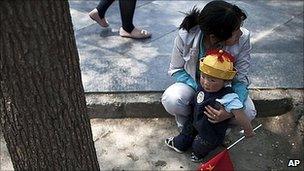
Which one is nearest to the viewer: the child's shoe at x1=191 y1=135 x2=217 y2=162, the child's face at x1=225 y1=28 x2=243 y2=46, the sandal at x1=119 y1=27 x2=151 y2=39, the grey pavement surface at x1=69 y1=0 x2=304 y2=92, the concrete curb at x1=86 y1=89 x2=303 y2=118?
the child's face at x1=225 y1=28 x2=243 y2=46

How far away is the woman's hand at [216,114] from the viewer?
8.27 ft

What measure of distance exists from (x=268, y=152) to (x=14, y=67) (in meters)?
2.05

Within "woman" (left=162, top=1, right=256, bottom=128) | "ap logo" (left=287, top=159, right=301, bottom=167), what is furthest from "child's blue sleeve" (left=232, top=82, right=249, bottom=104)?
"ap logo" (left=287, top=159, right=301, bottom=167)

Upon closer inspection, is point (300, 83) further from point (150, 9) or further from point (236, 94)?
point (150, 9)

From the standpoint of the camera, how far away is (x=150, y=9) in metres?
4.80

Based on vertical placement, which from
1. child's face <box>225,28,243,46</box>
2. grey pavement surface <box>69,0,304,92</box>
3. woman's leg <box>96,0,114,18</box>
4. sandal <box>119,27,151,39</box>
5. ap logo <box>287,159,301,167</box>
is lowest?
ap logo <box>287,159,301,167</box>

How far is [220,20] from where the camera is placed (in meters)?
2.39

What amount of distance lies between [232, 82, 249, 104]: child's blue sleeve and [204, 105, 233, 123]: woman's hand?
0.15 m

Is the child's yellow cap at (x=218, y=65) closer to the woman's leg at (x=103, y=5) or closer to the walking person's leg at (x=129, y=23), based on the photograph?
the walking person's leg at (x=129, y=23)

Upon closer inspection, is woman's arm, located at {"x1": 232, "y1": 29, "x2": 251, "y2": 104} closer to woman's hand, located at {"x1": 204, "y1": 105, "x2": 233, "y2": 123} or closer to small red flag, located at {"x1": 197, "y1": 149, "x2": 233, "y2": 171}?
woman's hand, located at {"x1": 204, "y1": 105, "x2": 233, "y2": 123}

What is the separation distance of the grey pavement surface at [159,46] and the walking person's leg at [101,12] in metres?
0.12

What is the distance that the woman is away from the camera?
2422mm

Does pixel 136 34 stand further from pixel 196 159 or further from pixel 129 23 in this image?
pixel 196 159

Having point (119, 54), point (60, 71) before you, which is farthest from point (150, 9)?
point (60, 71)
